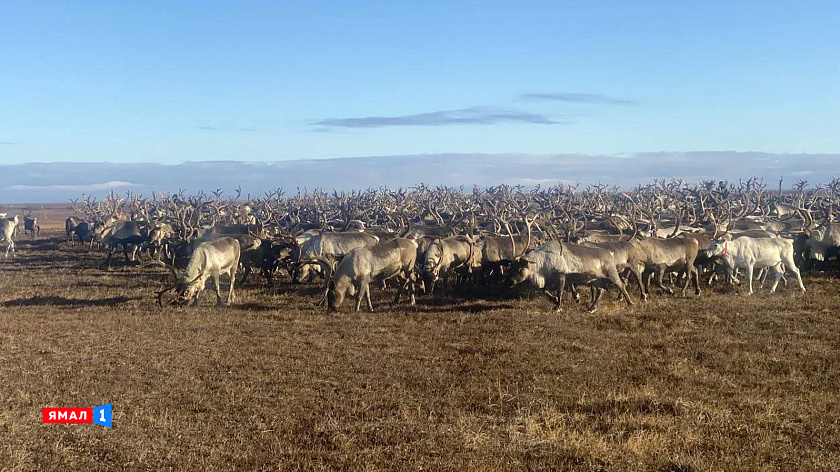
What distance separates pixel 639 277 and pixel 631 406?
891 cm

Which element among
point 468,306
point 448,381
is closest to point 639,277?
point 468,306

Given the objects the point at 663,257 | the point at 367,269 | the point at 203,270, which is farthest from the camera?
the point at 663,257

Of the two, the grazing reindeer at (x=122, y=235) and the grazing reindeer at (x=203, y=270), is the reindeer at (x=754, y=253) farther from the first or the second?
the grazing reindeer at (x=122, y=235)

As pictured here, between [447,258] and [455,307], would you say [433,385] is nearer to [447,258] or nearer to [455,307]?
[455,307]

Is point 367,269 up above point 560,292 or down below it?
above

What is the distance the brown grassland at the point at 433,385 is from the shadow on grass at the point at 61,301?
0.44 m

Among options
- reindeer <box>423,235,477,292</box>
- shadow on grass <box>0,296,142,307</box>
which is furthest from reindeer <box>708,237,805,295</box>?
shadow on grass <box>0,296,142,307</box>

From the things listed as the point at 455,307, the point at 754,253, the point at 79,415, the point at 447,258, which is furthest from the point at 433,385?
the point at 754,253

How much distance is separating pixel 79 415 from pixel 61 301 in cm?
1078

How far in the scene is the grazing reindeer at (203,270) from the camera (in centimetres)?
1664

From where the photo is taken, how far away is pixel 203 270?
1708 cm

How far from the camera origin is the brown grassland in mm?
7066

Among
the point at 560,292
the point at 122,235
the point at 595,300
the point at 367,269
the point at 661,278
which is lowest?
the point at 595,300

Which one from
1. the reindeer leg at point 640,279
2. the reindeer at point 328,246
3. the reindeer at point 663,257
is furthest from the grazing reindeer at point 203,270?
the reindeer at point 663,257
